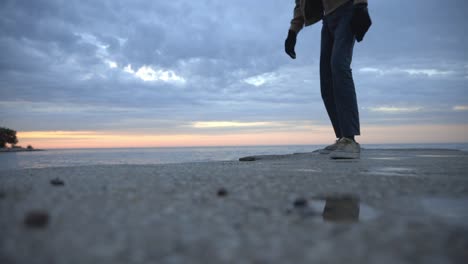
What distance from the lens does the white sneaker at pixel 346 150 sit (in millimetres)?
3371

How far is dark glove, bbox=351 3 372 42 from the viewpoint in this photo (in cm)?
344

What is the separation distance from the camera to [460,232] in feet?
2.48

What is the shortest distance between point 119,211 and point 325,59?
388 centimetres

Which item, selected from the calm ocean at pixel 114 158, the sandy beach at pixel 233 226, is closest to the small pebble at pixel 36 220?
the sandy beach at pixel 233 226

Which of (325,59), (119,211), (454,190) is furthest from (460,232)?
(325,59)

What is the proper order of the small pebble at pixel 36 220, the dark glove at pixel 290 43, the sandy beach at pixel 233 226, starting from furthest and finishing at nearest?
the dark glove at pixel 290 43 < the small pebble at pixel 36 220 < the sandy beach at pixel 233 226

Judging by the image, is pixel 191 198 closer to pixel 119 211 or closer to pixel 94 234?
pixel 119 211

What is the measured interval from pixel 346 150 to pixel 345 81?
2.73ft

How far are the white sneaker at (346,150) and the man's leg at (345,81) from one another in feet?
0.40

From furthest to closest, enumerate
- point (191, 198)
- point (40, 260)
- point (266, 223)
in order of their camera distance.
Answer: point (191, 198)
point (266, 223)
point (40, 260)

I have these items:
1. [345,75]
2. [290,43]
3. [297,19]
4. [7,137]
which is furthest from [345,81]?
[7,137]

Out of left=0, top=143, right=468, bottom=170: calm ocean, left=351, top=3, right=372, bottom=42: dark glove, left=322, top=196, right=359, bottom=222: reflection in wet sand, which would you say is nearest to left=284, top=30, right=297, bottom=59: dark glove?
left=351, top=3, right=372, bottom=42: dark glove

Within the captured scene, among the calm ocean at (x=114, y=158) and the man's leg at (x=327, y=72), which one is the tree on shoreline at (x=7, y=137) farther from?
the man's leg at (x=327, y=72)

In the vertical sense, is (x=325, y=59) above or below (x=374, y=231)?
above
